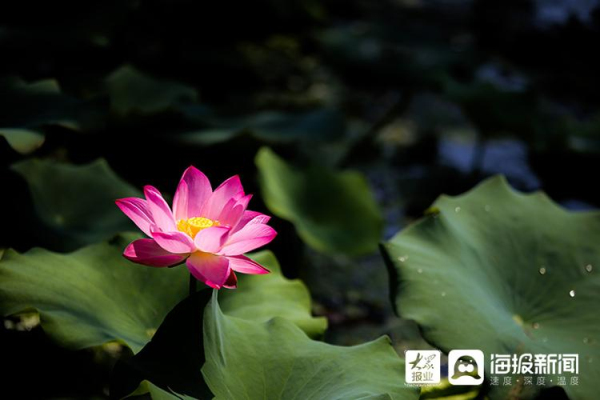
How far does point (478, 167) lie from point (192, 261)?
6.65 feet

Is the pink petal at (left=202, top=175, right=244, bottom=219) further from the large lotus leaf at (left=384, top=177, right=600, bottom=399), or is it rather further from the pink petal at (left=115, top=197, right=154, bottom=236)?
the large lotus leaf at (left=384, top=177, right=600, bottom=399)

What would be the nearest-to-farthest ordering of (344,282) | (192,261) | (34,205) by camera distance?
(192,261) → (34,205) → (344,282)

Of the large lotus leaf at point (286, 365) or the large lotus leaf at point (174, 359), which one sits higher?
the large lotus leaf at point (174, 359)

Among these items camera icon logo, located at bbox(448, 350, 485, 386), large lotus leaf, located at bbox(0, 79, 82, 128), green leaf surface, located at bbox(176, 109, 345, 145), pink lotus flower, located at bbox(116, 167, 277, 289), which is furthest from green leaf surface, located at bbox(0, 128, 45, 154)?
camera icon logo, located at bbox(448, 350, 485, 386)

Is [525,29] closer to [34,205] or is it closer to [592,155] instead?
[592,155]

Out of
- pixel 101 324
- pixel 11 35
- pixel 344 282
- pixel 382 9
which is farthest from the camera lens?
pixel 382 9

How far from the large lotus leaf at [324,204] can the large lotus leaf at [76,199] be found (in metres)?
0.46

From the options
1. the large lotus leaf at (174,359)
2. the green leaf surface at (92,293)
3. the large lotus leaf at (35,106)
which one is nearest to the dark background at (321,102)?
the large lotus leaf at (35,106)

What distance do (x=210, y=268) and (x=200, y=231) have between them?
54 mm

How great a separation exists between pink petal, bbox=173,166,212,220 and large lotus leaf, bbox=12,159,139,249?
0.57 meters

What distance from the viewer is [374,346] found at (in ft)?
3.89

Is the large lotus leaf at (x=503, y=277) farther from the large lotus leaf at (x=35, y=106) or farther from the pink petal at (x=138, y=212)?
the large lotus leaf at (x=35, y=106)

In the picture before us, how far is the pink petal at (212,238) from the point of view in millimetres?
914

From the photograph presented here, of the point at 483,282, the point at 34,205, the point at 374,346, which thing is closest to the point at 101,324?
the point at 374,346
